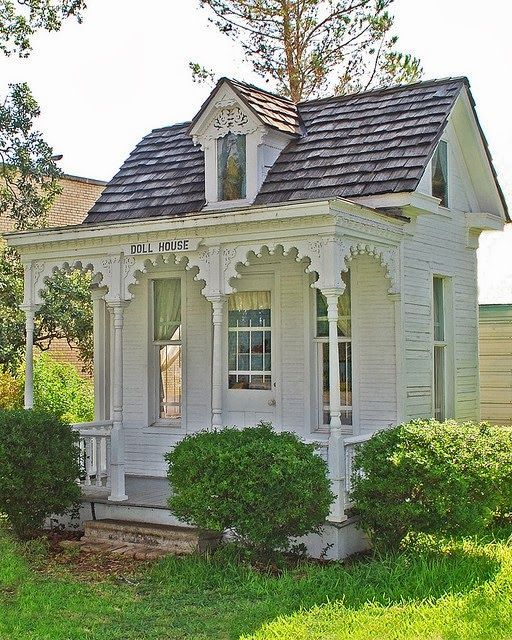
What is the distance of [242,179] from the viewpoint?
12828 mm

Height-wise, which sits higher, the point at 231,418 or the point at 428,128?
the point at 428,128

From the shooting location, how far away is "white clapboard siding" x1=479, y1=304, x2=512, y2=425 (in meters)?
15.7

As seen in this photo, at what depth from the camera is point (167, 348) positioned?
13.8m

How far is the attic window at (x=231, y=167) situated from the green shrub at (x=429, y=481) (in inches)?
187

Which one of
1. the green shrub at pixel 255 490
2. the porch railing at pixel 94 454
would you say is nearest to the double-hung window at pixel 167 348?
the porch railing at pixel 94 454

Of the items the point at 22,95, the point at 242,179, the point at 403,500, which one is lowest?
the point at 403,500

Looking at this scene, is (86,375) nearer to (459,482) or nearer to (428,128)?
(428,128)

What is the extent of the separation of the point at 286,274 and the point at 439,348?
263 cm

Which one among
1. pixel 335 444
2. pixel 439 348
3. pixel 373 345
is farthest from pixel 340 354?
pixel 335 444

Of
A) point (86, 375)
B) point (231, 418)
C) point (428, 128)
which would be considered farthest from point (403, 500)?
point (86, 375)

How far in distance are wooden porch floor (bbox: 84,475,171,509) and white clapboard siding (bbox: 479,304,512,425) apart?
6042mm

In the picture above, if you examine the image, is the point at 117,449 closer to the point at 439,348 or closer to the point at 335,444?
the point at 335,444

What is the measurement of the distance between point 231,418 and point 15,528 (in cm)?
342

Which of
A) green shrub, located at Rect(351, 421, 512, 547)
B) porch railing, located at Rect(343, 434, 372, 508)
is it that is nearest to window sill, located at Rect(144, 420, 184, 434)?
porch railing, located at Rect(343, 434, 372, 508)
